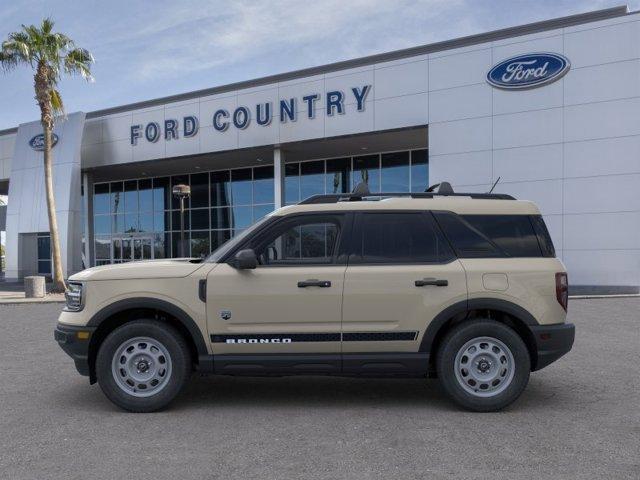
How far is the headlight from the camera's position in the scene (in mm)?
5012

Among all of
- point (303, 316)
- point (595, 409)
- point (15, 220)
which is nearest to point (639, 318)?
point (595, 409)

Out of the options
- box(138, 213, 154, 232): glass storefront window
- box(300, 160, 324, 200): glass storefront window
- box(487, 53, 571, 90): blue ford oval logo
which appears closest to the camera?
box(487, 53, 571, 90): blue ford oval logo

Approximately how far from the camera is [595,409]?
4980mm

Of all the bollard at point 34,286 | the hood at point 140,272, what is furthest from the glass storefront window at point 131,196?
the hood at point 140,272

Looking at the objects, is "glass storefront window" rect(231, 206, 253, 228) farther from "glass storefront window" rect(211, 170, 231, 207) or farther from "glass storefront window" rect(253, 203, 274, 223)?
"glass storefront window" rect(211, 170, 231, 207)

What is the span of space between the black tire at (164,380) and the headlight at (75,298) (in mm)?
417

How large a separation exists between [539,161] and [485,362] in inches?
594

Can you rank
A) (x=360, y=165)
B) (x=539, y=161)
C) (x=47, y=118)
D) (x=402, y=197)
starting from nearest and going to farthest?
(x=402, y=197)
(x=539, y=161)
(x=47, y=118)
(x=360, y=165)

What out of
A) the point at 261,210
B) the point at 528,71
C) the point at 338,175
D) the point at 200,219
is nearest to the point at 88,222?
the point at 200,219

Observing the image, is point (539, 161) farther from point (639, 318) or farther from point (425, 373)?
A: point (425, 373)

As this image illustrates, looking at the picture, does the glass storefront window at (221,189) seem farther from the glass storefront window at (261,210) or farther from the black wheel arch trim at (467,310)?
the black wheel arch trim at (467,310)

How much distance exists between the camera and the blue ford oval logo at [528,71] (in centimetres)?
1802

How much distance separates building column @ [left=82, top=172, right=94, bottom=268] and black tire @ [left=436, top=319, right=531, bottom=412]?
2839cm

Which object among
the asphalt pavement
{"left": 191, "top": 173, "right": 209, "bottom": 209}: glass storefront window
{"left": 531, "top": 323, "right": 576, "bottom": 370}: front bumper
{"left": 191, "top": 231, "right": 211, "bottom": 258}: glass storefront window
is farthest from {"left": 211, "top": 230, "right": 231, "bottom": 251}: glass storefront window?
{"left": 531, "top": 323, "right": 576, "bottom": 370}: front bumper
